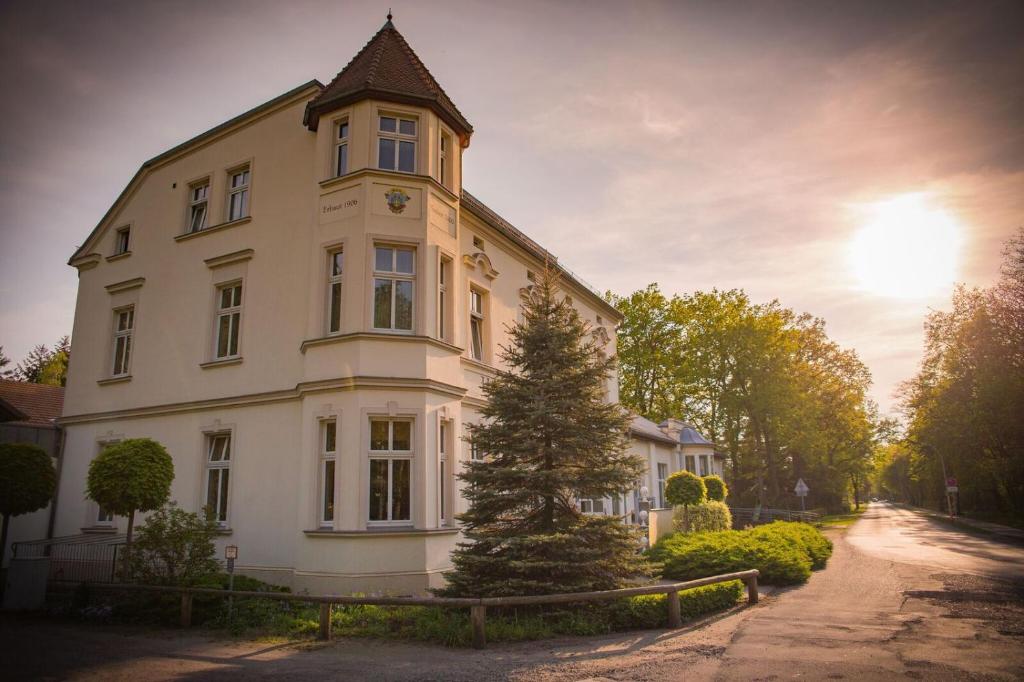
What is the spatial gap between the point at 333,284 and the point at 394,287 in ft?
5.09

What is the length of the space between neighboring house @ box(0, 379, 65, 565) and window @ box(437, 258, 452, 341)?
11.8 meters

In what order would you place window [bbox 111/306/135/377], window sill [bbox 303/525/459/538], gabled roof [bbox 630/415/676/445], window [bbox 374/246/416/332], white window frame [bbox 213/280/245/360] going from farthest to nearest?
gabled roof [bbox 630/415/676/445] → window [bbox 111/306/135/377] → white window frame [bbox 213/280/245/360] → window [bbox 374/246/416/332] → window sill [bbox 303/525/459/538]

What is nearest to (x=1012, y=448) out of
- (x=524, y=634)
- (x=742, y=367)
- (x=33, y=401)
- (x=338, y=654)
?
(x=742, y=367)

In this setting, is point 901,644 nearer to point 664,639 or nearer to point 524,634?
point 664,639

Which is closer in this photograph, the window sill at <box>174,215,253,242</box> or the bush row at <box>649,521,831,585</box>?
the bush row at <box>649,521,831,585</box>

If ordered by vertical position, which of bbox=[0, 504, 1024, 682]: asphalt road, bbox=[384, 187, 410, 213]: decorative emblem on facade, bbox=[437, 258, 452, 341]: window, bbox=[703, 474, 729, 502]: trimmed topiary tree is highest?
bbox=[384, 187, 410, 213]: decorative emblem on facade

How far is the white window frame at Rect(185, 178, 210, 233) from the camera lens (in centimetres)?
1858

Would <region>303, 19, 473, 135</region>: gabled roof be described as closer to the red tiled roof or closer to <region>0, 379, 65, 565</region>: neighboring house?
<region>0, 379, 65, 565</region>: neighboring house

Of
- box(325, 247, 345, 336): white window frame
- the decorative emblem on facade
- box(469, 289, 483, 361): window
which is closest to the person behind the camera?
box(325, 247, 345, 336): white window frame

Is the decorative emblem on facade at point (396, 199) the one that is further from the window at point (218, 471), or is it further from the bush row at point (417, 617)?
the bush row at point (417, 617)

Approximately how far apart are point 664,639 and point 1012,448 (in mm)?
36705

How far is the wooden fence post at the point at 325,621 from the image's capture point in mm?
9891

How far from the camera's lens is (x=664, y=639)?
9.62m

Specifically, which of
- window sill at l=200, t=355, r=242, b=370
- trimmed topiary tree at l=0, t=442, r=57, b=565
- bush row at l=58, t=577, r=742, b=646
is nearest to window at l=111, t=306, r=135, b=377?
trimmed topiary tree at l=0, t=442, r=57, b=565
